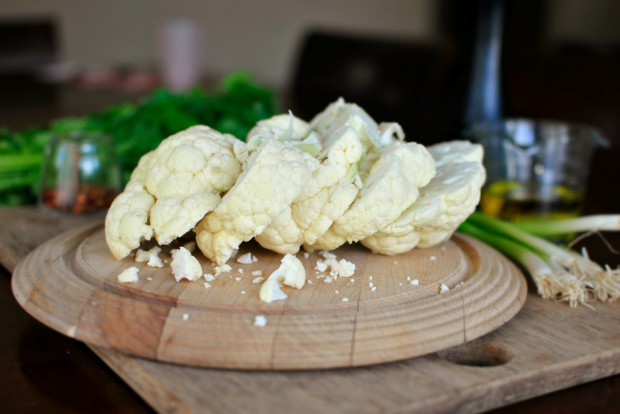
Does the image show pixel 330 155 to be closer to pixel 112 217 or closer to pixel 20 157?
pixel 112 217

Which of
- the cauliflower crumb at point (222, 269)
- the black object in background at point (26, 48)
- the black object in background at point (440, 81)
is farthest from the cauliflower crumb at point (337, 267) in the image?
the black object in background at point (26, 48)

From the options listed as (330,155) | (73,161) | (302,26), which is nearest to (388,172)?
(330,155)

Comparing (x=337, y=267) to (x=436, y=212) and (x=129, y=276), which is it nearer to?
(x=436, y=212)

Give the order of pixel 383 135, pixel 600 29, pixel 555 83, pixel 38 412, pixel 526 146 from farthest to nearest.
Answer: pixel 600 29, pixel 555 83, pixel 526 146, pixel 383 135, pixel 38 412

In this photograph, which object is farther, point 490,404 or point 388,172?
point 388,172

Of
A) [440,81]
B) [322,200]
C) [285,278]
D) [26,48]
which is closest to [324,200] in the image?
[322,200]

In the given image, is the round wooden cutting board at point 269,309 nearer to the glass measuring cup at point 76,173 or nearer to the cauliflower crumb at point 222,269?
the cauliflower crumb at point 222,269

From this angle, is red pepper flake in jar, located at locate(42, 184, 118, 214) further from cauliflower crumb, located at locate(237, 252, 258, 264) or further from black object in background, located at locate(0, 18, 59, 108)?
black object in background, located at locate(0, 18, 59, 108)
